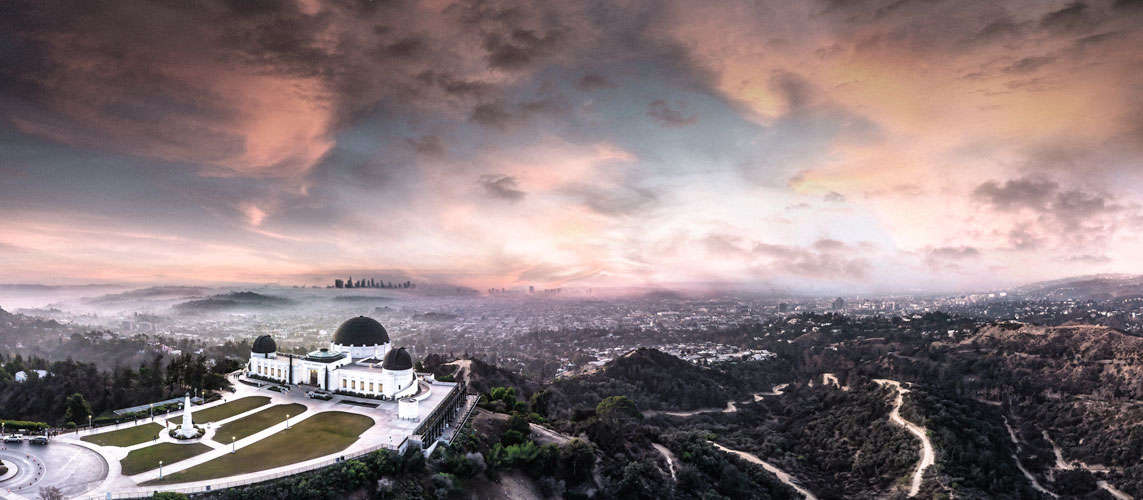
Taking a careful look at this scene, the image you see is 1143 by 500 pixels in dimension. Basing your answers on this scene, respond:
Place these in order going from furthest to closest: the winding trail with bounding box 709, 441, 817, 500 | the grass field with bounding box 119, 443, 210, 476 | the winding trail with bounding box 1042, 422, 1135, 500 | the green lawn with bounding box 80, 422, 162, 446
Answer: the winding trail with bounding box 709, 441, 817, 500
the winding trail with bounding box 1042, 422, 1135, 500
the green lawn with bounding box 80, 422, 162, 446
the grass field with bounding box 119, 443, 210, 476

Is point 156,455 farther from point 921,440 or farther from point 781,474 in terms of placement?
point 921,440

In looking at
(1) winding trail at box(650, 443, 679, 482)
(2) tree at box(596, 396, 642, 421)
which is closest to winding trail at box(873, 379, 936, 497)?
(1) winding trail at box(650, 443, 679, 482)

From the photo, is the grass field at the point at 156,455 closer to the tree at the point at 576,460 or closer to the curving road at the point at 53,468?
the curving road at the point at 53,468

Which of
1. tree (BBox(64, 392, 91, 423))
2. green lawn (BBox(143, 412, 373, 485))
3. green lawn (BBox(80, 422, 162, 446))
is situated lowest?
green lawn (BBox(143, 412, 373, 485))

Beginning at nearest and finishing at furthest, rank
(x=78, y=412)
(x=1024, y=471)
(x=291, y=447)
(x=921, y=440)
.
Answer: (x=291, y=447) → (x=78, y=412) → (x=1024, y=471) → (x=921, y=440)

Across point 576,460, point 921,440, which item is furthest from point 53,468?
point 921,440

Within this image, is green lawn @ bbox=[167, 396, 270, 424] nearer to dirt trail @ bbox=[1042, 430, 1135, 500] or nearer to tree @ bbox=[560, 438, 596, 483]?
tree @ bbox=[560, 438, 596, 483]

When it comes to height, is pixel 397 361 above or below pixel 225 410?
above
